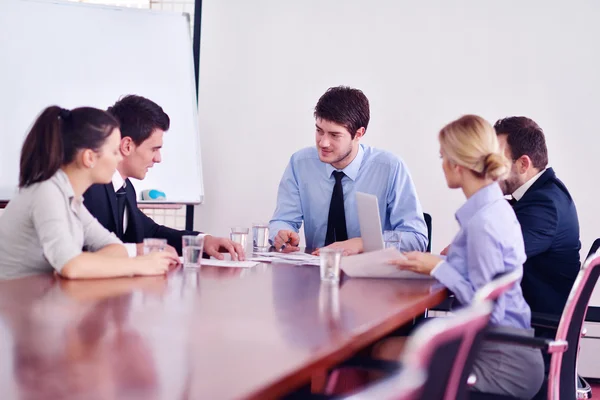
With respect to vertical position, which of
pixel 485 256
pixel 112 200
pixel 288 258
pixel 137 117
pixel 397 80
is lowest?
pixel 288 258

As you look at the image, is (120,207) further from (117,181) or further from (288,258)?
(288,258)

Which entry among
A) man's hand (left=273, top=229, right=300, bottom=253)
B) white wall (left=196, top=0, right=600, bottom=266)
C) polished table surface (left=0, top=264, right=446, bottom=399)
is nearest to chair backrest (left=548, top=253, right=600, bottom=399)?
polished table surface (left=0, top=264, right=446, bottom=399)

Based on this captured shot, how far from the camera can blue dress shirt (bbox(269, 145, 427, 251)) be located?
11.6 ft

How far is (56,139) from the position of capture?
2.31 metres

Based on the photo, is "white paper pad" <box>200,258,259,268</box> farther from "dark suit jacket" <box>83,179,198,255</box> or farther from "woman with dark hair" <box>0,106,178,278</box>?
"dark suit jacket" <box>83,179,198,255</box>

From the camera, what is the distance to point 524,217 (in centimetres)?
296

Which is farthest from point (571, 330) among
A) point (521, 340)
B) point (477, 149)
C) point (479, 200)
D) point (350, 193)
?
point (350, 193)

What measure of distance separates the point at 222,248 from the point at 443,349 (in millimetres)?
1975

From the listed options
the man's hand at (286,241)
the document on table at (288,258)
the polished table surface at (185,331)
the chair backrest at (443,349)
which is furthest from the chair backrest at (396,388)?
the man's hand at (286,241)

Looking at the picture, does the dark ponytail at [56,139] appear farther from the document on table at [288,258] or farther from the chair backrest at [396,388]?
the chair backrest at [396,388]

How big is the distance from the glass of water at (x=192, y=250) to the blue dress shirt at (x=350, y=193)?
1.07 meters

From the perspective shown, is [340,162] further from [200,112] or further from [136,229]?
[200,112]

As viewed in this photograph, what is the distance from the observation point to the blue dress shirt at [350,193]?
11.6 feet

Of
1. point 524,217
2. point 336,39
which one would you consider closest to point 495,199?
point 524,217
